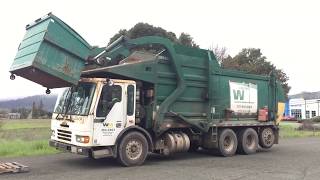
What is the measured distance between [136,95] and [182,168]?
8.05ft

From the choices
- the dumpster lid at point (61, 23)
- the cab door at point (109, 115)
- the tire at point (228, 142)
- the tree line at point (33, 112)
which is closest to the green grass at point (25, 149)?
the cab door at point (109, 115)

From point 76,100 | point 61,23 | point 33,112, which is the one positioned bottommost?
point 33,112

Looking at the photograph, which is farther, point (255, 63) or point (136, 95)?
point (255, 63)

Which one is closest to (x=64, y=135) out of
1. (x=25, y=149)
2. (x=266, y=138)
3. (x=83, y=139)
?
(x=83, y=139)

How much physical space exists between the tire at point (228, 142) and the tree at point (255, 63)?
26.2m

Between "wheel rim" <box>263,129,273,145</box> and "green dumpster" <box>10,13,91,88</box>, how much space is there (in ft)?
27.5

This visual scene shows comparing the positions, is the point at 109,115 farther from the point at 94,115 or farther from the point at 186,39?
Answer: the point at 186,39

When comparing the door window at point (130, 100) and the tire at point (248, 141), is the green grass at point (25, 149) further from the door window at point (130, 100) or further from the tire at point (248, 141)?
the tire at point (248, 141)

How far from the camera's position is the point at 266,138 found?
17750 millimetres

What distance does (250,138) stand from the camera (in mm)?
16984

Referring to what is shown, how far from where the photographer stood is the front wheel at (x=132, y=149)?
1254 centimetres

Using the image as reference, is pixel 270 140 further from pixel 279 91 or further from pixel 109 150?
pixel 109 150

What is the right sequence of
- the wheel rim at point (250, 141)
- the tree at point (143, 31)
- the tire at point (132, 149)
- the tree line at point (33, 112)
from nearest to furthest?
the tire at point (132, 149) < the wheel rim at point (250, 141) < the tree at point (143, 31) < the tree line at point (33, 112)

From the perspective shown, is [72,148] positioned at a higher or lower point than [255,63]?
lower
